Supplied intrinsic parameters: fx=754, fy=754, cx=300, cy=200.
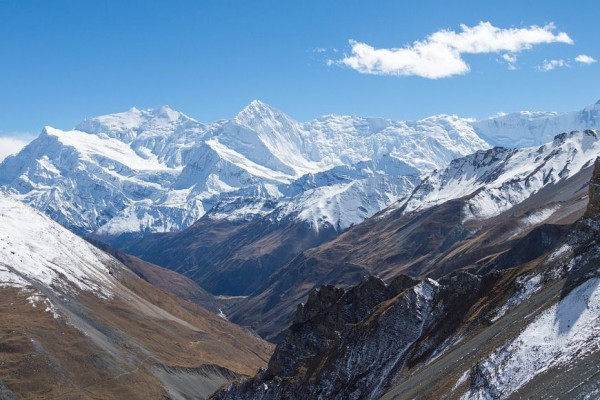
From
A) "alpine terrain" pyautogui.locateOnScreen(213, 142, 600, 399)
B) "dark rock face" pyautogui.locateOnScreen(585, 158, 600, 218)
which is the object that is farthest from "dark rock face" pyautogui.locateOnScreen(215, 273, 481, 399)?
"dark rock face" pyautogui.locateOnScreen(585, 158, 600, 218)

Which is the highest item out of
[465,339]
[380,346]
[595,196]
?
[595,196]

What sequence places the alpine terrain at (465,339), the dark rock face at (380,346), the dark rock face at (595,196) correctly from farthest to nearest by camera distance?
→ the dark rock face at (380,346) < the dark rock face at (595,196) < the alpine terrain at (465,339)

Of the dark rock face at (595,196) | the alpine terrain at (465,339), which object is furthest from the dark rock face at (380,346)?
the dark rock face at (595,196)

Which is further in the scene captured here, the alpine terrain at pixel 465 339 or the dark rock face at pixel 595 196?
the dark rock face at pixel 595 196

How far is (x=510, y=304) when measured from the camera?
82.7 metres

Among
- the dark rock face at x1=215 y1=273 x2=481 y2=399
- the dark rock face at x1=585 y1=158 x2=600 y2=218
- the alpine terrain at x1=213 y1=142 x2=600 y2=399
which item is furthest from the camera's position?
the dark rock face at x1=215 y1=273 x2=481 y2=399

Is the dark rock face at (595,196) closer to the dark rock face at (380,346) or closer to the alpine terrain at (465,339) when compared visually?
the alpine terrain at (465,339)

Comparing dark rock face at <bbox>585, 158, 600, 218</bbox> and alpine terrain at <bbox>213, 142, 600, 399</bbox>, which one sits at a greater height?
dark rock face at <bbox>585, 158, 600, 218</bbox>

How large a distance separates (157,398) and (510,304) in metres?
129

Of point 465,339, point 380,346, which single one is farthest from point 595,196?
point 380,346

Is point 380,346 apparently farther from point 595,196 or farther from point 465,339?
point 595,196

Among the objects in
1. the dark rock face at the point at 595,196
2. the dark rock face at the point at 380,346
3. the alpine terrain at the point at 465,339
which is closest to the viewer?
the alpine terrain at the point at 465,339

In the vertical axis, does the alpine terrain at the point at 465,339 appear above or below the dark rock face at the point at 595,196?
below

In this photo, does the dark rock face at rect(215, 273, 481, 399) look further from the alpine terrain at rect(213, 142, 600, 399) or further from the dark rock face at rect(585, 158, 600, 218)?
the dark rock face at rect(585, 158, 600, 218)
